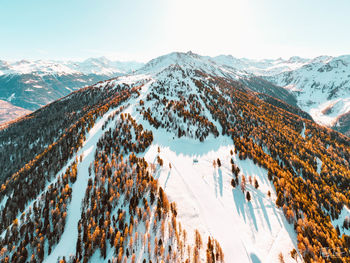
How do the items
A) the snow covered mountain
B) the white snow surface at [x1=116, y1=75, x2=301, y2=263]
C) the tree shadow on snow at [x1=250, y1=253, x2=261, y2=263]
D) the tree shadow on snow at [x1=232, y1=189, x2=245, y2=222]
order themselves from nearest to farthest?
the tree shadow on snow at [x1=250, y1=253, x2=261, y2=263] < the snow covered mountain < the white snow surface at [x1=116, y1=75, x2=301, y2=263] < the tree shadow on snow at [x1=232, y1=189, x2=245, y2=222]

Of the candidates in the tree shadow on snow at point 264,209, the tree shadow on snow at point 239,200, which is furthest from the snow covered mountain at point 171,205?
the tree shadow on snow at point 239,200

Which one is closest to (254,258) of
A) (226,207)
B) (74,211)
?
(226,207)

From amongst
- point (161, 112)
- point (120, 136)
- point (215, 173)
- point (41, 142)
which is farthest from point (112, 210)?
point (41, 142)

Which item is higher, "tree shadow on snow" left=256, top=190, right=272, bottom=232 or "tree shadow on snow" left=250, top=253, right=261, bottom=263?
"tree shadow on snow" left=256, top=190, right=272, bottom=232

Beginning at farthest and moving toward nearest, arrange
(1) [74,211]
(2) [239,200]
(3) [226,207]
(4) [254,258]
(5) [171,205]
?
(2) [239,200], (1) [74,211], (3) [226,207], (5) [171,205], (4) [254,258]

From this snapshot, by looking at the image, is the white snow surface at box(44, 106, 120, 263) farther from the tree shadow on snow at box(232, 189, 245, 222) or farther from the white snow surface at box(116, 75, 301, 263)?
the tree shadow on snow at box(232, 189, 245, 222)

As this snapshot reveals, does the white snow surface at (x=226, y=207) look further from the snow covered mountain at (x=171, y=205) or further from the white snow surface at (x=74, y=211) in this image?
the white snow surface at (x=74, y=211)

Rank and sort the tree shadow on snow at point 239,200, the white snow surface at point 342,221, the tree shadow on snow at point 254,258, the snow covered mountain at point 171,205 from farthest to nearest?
the white snow surface at point 342,221
the tree shadow on snow at point 239,200
the snow covered mountain at point 171,205
the tree shadow on snow at point 254,258

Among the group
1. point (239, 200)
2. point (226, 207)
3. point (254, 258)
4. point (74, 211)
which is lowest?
point (254, 258)

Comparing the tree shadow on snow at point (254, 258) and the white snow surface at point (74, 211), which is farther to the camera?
the white snow surface at point (74, 211)

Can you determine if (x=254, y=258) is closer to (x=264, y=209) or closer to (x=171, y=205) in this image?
(x=264, y=209)

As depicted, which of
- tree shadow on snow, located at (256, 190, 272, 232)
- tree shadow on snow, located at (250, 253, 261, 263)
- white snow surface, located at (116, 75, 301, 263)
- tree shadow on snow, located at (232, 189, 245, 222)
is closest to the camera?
tree shadow on snow, located at (250, 253, 261, 263)

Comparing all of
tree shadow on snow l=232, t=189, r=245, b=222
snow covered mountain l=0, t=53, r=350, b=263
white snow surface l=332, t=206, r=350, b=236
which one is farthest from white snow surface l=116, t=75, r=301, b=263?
white snow surface l=332, t=206, r=350, b=236

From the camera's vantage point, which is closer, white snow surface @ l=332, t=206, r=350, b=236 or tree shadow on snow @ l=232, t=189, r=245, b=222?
tree shadow on snow @ l=232, t=189, r=245, b=222
